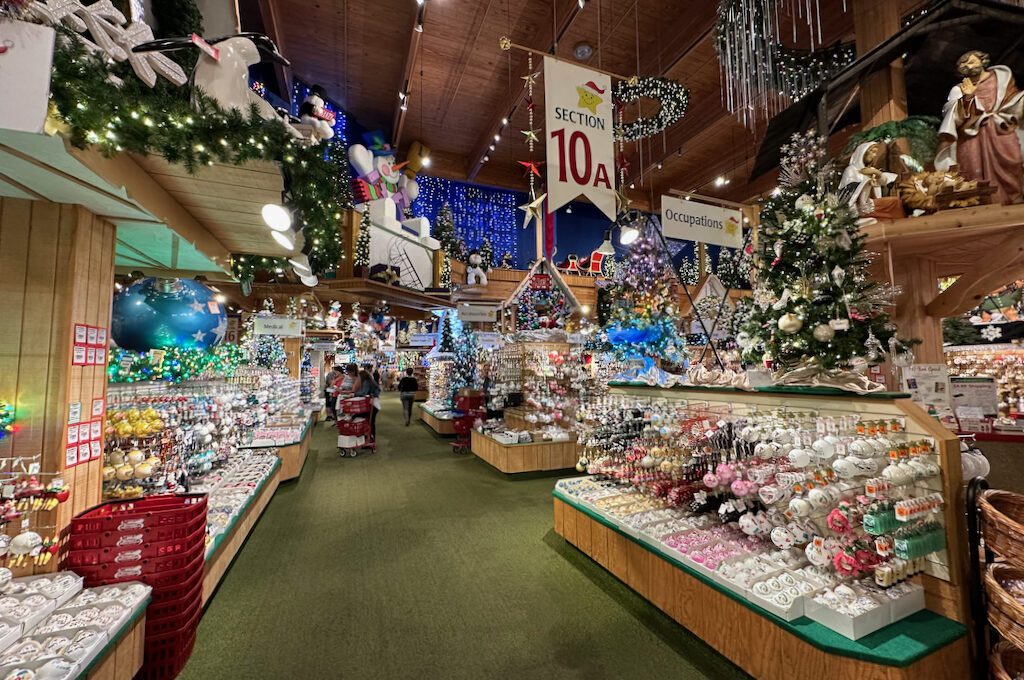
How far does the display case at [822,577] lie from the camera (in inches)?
68.6

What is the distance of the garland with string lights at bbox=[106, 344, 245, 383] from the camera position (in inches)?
124

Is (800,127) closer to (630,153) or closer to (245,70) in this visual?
(245,70)

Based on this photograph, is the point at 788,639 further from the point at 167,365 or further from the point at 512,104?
the point at 512,104

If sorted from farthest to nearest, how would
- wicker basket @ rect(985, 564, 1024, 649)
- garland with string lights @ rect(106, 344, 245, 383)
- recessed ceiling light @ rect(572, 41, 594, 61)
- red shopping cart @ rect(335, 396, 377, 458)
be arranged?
red shopping cart @ rect(335, 396, 377, 458) → recessed ceiling light @ rect(572, 41, 594, 61) → garland with string lights @ rect(106, 344, 245, 383) → wicker basket @ rect(985, 564, 1024, 649)

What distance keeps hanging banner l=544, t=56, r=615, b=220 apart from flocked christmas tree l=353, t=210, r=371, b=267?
13.3 ft

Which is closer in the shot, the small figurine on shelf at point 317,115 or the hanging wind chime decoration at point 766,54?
the small figurine on shelf at point 317,115

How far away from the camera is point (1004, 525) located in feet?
4.33

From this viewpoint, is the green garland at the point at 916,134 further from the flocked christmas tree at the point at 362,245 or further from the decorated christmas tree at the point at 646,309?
the flocked christmas tree at the point at 362,245

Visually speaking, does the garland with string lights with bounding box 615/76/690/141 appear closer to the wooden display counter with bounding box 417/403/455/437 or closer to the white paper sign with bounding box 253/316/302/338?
the white paper sign with bounding box 253/316/302/338

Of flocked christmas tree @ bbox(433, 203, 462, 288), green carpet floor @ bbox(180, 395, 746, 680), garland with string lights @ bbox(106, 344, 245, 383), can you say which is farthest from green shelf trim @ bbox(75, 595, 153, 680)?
flocked christmas tree @ bbox(433, 203, 462, 288)

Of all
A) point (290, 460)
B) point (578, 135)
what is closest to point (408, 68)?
point (578, 135)

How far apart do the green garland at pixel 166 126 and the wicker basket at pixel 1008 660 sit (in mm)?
3829

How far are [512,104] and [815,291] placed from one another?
23.4 ft

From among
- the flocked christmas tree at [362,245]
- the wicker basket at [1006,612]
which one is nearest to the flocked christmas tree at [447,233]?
the flocked christmas tree at [362,245]
